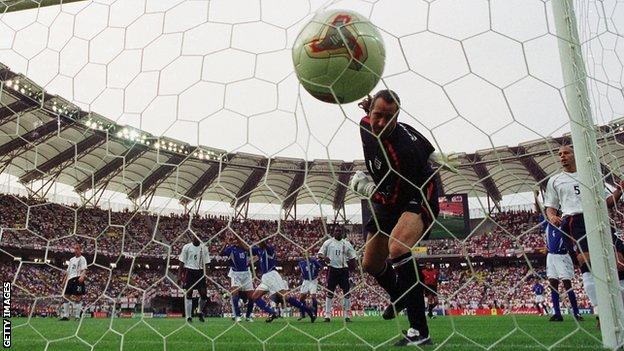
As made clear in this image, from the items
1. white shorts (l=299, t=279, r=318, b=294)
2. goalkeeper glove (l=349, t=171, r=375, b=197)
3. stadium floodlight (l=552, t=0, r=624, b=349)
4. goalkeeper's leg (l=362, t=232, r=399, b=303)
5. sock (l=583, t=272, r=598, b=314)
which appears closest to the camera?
stadium floodlight (l=552, t=0, r=624, b=349)

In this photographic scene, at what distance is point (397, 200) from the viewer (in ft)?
10.8

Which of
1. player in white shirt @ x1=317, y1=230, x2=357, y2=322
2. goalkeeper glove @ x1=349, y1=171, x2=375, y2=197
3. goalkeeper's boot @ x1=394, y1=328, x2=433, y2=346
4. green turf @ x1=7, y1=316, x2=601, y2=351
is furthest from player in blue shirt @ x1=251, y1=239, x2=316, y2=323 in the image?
goalkeeper's boot @ x1=394, y1=328, x2=433, y2=346

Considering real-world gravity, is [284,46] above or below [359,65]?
above

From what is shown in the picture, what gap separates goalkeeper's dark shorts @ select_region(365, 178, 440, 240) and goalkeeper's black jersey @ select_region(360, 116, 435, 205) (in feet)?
0.12

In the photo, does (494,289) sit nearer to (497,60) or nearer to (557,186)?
(557,186)

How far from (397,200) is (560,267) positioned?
407 centimetres

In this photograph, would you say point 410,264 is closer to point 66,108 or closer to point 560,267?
point 66,108

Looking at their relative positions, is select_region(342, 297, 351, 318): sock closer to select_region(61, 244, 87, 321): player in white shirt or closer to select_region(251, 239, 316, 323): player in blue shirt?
select_region(251, 239, 316, 323): player in blue shirt

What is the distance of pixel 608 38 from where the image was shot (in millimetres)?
3078

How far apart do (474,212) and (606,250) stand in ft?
85.2

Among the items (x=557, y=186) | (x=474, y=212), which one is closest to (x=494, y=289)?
(x=474, y=212)

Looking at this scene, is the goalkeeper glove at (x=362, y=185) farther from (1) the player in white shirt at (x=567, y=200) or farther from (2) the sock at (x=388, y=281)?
(1) the player in white shirt at (x=567, y=200)

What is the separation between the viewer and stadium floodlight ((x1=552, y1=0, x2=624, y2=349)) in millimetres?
2516

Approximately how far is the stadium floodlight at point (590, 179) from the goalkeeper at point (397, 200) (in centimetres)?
84
